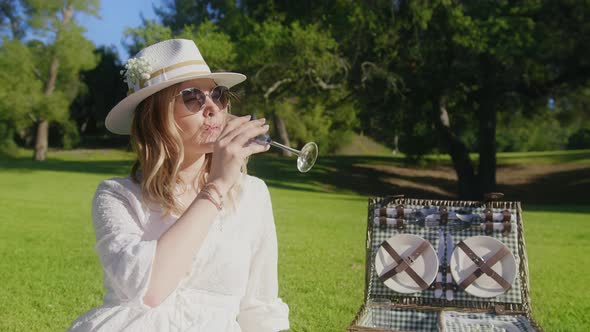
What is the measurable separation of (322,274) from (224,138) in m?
4.86

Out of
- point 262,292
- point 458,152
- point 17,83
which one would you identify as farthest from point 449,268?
point 17,83

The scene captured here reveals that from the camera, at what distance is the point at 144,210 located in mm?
1856

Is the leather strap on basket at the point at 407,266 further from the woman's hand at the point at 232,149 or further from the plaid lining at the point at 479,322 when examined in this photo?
the woman's hand at the point at 232,149

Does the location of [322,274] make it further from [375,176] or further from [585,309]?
[375,176]

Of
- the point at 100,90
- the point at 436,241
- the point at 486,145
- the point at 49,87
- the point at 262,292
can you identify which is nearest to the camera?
the point at 262,292

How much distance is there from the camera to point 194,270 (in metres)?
1.87

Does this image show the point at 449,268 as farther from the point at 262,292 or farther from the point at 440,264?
the point at 262,292

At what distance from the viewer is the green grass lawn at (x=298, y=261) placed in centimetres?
492

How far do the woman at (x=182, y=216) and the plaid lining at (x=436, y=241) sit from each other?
Result: 1277mm

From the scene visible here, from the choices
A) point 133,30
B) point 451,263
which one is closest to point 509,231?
point 451,263

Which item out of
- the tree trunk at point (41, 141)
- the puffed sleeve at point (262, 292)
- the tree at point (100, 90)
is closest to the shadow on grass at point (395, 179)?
the tree trunk at point (41, 141)

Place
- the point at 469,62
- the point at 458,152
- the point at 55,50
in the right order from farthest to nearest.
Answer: the point at 55,50
the point at 458,152
the point at 469,62

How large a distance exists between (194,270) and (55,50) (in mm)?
27014

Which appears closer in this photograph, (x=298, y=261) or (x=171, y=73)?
(x=171, y=73)
